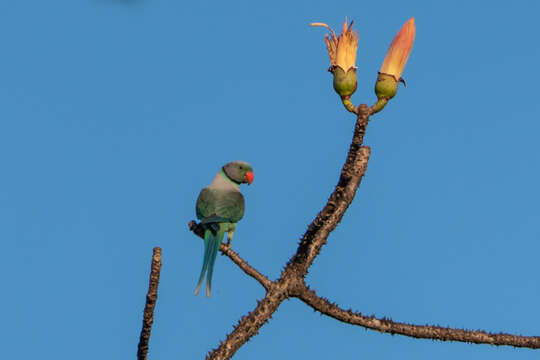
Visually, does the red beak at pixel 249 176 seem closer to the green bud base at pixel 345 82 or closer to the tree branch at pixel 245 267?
the tree branch at pixel 245 267

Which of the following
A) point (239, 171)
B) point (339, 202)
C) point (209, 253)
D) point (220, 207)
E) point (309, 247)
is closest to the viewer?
point (339, 202)

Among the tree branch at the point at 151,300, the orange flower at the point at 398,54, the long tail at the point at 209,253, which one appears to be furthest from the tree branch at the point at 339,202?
the tree branch at the point at 151,300

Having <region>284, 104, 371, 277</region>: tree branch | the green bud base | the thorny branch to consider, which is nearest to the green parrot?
the thorny branch

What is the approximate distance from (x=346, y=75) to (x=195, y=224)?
309 cm

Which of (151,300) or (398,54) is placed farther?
(398,54)

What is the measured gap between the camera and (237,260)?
28.1 feet

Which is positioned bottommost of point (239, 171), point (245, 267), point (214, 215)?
point (245, 267)

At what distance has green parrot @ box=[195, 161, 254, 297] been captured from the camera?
950 centimetres

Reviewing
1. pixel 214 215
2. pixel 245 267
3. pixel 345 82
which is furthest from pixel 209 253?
pixel 345 82

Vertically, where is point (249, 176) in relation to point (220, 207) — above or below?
above

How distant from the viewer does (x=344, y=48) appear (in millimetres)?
8180

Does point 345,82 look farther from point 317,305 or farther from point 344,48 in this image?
point 317,305

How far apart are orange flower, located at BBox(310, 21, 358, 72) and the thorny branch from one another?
1.82 ft

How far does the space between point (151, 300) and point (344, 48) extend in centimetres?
337
